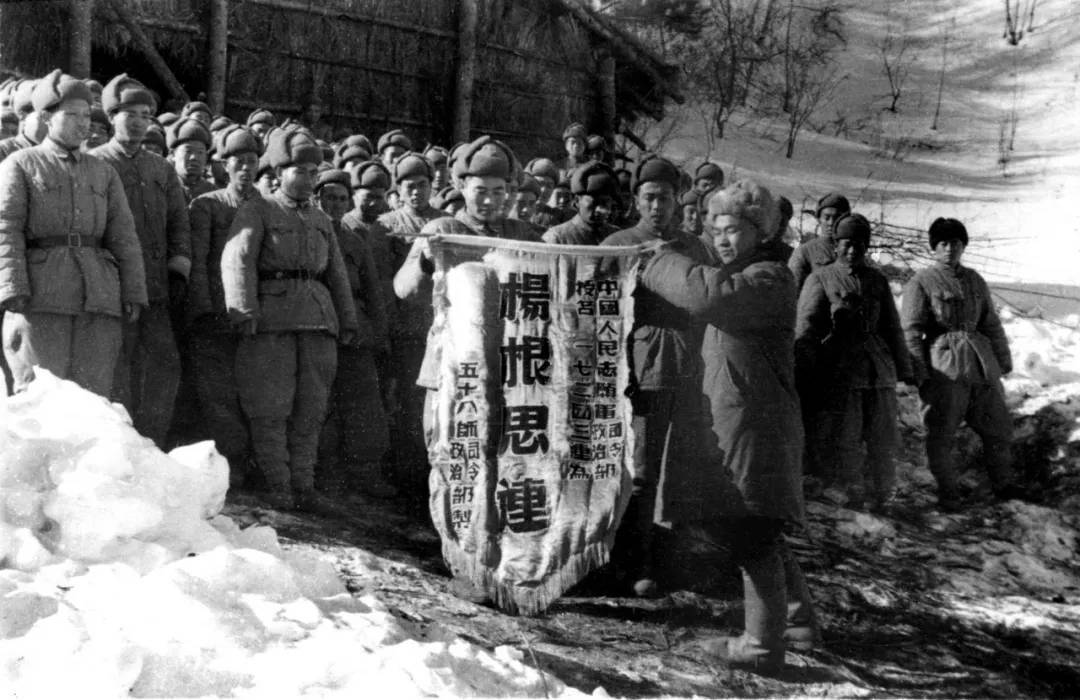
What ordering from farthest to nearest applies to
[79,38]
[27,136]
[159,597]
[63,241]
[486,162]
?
1. [79,38]
2. [27,136]
3. [63,241]
4. [486,162]
5. [159,597]

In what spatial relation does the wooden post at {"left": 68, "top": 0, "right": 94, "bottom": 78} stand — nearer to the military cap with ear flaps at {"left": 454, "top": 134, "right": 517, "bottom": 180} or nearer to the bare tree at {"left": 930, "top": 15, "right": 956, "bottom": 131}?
the military cap with ear flaps at {"left": 454, "top": 134, "right": 517, "bottom": 180}

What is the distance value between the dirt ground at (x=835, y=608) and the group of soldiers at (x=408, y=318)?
0.25 metres

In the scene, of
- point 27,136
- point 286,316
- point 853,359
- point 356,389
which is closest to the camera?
point 27,136

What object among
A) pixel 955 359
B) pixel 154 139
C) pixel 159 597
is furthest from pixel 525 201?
pixel 159 597

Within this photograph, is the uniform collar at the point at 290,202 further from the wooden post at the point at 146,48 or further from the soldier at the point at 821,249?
the wooden post at the point at 146,48

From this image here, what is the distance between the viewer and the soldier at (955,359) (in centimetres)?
811

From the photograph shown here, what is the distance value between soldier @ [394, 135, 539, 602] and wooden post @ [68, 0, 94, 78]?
5.81m

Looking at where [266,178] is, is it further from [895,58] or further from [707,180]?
[895,58]

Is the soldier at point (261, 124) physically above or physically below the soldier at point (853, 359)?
above

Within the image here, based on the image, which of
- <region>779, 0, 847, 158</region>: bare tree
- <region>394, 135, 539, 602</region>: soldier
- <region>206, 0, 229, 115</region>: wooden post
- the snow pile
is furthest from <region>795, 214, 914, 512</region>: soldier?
<region>779, 0, 847, 158</region>: bare tree

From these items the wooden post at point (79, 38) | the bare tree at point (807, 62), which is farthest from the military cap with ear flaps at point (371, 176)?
the bare tree at point (807, 62)

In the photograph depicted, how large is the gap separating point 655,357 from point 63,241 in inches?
111

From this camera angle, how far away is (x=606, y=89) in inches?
604

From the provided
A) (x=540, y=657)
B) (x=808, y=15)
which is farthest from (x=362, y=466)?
(x=808, y=15)
